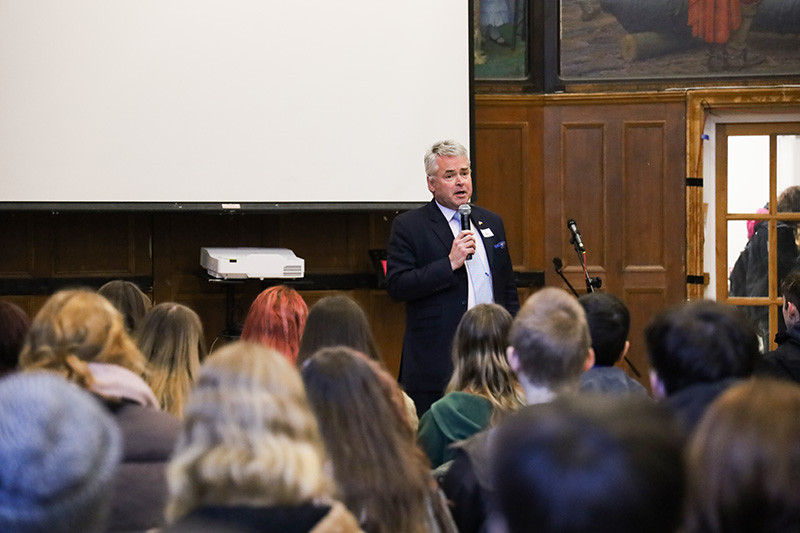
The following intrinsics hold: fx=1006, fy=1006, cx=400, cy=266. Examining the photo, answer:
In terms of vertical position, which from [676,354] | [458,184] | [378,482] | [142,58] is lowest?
[378,482]

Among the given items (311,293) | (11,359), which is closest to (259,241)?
(311,293)

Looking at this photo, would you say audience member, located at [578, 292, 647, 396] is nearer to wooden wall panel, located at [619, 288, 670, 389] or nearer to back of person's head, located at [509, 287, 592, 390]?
back of person's head, located at [509, 287, 592, 390]

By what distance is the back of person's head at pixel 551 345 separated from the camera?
240 centimetres

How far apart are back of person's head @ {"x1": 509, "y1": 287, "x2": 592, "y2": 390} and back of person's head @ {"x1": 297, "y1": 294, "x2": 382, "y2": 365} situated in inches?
25.1

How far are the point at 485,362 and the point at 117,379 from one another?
1.10 metres

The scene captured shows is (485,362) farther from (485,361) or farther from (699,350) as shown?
(699,350)

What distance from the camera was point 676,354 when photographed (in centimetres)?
220

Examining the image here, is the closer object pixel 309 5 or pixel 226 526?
pixel 226 526

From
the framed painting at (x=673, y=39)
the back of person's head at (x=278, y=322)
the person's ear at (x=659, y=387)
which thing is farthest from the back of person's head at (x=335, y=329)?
the framed painting at (x=673, y=39)

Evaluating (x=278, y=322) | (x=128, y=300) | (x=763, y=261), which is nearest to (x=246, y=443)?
(x=278, y=322)

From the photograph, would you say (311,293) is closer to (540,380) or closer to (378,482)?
(540,380)

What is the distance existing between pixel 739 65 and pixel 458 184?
10.8ft

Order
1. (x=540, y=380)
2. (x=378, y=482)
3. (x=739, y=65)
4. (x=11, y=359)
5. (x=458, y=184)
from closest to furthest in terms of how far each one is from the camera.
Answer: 1. (x=378, y=482)
2. (x=540, y=380)
3. (x=11, y=359)
4. (x=458, y=184)
5. (x=739, y=65)

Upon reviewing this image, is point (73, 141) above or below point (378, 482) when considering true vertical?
above
